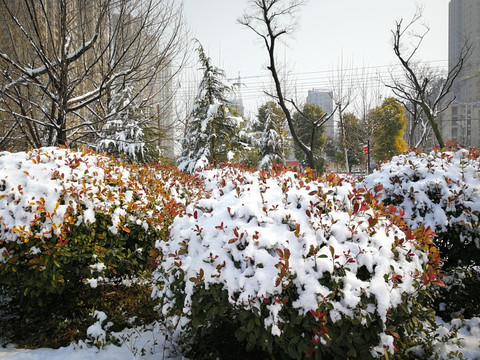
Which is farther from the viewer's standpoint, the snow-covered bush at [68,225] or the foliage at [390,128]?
the foliage at [390,128]

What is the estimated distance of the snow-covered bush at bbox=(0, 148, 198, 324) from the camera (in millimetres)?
3020

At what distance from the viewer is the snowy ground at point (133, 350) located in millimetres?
2730

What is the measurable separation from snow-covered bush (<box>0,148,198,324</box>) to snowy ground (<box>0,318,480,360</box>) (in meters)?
0.49

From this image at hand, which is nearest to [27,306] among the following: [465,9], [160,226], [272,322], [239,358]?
[160,226]

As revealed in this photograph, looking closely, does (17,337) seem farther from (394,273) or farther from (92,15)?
(92,15)

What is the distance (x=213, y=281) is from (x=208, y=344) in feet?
3.00

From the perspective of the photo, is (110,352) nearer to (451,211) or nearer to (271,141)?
(451,211)

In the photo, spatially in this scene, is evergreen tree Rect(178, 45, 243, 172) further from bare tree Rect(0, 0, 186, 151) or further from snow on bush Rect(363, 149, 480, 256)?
snow on bush Rect(363, 149, 480, 256)

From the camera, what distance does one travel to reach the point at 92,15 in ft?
19.9

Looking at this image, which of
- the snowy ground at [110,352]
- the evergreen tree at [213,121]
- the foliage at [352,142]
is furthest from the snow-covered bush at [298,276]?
the foliage at [352,142]

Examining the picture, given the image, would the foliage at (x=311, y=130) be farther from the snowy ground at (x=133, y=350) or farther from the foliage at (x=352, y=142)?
the snowy ground at (x=133, y=350)

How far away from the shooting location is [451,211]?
145 inches

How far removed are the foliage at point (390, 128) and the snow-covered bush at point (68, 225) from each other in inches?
911

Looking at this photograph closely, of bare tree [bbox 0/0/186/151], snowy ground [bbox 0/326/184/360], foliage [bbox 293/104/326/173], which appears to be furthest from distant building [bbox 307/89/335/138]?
snowy ground [bbox 0/326/184/360]
